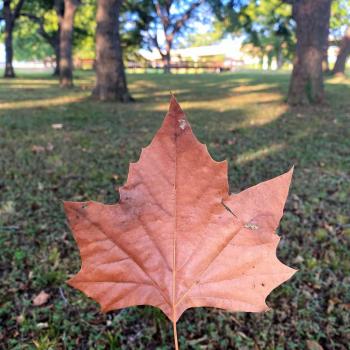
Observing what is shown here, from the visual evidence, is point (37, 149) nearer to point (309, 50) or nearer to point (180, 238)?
point (180, 238)

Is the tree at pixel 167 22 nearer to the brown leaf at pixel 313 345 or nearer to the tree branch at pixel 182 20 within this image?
the tree branch at pixel 182 20

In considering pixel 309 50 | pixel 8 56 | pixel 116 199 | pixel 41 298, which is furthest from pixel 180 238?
pixel 8 56

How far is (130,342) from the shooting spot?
7.80ft

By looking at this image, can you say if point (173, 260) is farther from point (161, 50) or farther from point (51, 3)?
point (161, 50)

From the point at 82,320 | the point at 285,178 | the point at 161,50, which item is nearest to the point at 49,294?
the point at 82,320

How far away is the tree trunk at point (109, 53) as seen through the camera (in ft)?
32.6

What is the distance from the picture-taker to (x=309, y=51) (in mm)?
9703

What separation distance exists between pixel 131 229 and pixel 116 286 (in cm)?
10

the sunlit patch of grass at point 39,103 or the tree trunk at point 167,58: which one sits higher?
the tree trunk at point 167,58

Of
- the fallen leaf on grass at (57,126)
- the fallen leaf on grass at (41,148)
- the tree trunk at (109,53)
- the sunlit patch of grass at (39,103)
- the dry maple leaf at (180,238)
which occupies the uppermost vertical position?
the tree trunk at (109,53)

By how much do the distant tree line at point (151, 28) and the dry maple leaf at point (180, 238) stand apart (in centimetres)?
990

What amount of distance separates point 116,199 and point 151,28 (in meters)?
35.4

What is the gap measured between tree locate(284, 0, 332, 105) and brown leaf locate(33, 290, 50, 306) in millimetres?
8719

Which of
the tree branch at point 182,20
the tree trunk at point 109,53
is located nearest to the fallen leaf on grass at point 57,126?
the tree trunk at point 109,53
